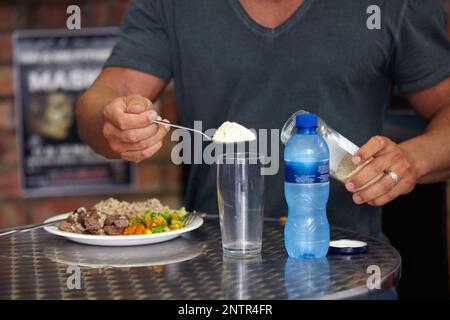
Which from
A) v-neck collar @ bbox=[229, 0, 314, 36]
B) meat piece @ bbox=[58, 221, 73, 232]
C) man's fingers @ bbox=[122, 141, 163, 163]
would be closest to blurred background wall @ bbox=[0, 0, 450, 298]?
v-neck collar @ bbox=[229, 0, 314, 36]

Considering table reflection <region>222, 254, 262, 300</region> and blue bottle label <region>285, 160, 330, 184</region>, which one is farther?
blue bottle label <region>285, 160, 330, 184</region>

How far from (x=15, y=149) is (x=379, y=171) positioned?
5.51ft

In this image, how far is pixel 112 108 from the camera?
1409 mm

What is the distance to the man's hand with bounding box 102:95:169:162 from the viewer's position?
1.39 meters

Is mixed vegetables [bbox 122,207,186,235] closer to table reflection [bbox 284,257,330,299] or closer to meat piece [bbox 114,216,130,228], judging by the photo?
meat piece [bbox 114,216,130,228]

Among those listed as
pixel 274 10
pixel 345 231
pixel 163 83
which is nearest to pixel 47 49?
pixel 163 83

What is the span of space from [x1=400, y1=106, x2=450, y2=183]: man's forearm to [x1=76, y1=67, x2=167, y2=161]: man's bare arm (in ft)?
1.54

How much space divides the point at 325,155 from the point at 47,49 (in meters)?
1.63

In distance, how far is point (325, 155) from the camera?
128 cm

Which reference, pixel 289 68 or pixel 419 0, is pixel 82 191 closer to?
pixel 289 68

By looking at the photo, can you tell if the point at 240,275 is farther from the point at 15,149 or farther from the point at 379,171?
the point at 15,149

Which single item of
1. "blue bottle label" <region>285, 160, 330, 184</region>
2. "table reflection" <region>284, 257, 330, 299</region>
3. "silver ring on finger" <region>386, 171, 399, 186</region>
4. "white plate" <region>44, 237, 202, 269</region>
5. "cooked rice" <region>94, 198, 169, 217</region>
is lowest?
"table reflection" <region>284, 257, 330, 299</region>

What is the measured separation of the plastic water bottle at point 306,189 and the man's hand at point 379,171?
63 millimetres

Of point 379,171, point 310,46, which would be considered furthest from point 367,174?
point 310,46
